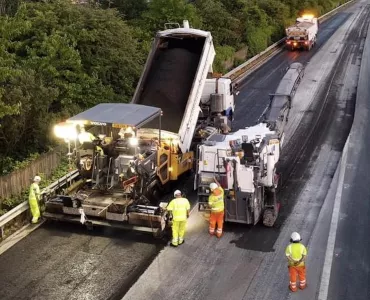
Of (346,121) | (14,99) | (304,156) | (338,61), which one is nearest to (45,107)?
(14,99)

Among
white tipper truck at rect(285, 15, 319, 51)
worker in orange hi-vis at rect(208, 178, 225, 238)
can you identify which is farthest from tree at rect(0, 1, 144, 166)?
white tipper truck at rect(285, 15, 319, 51)

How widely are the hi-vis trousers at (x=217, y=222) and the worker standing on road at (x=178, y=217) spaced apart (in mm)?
767

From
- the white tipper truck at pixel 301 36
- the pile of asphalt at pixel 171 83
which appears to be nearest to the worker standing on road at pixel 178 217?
the pile of asphalt at pixel 171 83

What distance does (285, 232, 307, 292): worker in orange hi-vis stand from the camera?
34.6ft

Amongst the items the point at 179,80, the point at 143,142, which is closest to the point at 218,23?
the point at 179,80

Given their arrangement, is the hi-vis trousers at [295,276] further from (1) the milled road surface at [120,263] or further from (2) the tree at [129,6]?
(2) the tree at [129,6]

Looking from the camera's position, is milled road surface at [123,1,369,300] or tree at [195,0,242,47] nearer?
milled road surface at [123,1,369,300]

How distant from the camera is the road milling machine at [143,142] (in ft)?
43.9

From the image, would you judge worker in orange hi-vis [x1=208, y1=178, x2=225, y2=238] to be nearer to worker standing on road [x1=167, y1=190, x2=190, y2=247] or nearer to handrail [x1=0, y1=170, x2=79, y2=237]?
worker standing on road [x1=167, y1=190, x2=190, y2=247]

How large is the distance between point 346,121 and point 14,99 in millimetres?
13515

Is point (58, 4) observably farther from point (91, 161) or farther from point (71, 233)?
point (71, 233)

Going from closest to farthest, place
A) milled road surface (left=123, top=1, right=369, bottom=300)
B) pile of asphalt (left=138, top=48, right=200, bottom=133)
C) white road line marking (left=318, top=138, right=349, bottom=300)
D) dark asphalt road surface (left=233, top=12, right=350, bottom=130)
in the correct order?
1. white road line marking (left=318, top=138, right=349, bottom=300)
2. milled road surface (left=123, top=1, right=369, bottom=300)
3. pile of asphalt (left=138, top=48, right=200, bottom=133)
4. dark asphalt road surface (left=233, top=12, right=350, bottom=130)

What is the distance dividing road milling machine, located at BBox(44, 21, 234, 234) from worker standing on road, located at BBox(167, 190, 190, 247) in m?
0.44

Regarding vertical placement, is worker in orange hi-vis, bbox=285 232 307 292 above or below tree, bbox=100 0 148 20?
below
